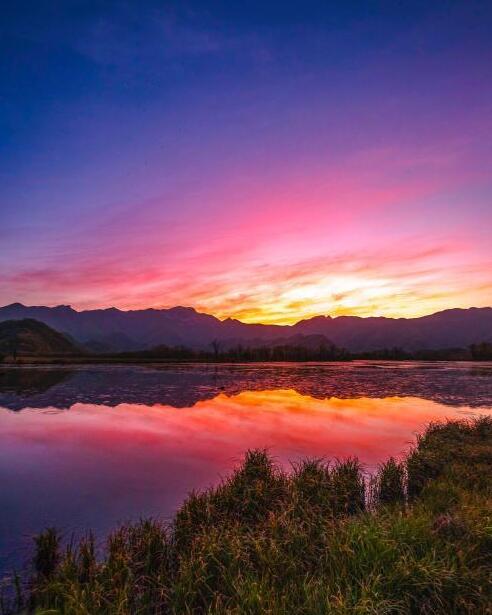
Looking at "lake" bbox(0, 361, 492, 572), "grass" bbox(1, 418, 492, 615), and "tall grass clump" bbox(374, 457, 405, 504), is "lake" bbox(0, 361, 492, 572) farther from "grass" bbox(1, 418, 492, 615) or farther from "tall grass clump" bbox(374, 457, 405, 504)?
"tall grass clump" bbox(374, 457, 405, 504)

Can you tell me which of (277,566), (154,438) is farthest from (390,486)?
Answer: (154,438)

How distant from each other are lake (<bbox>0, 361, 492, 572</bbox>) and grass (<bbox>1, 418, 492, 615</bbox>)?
2.91 metres

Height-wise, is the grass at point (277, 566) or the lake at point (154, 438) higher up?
the grass at point (277, 566)

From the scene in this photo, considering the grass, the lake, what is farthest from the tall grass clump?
the lake

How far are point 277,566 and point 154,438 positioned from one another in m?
20.1

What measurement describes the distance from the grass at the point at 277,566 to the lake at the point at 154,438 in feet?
9.56

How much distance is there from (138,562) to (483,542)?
8214mm

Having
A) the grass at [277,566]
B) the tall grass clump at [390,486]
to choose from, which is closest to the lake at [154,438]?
the grass at [277,566]

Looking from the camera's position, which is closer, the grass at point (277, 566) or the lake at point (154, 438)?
the grass at point (277, 566)

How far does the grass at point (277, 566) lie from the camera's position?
26.7ft

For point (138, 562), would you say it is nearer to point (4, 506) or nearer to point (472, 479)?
point (4, 506)

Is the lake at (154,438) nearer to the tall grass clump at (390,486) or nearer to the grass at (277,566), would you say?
the grass at (277,566)

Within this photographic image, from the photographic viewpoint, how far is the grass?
8.15 m

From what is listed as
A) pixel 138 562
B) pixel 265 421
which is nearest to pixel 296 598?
pixel 138 562
